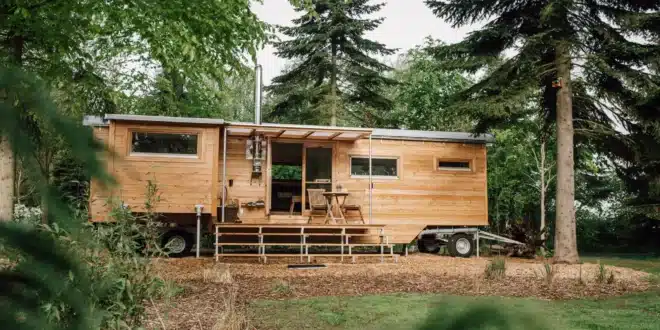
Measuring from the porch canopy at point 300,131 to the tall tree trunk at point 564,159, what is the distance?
152 inches

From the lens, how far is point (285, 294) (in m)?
7.18

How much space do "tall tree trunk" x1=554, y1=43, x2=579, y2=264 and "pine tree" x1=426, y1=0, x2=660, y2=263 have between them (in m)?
0.02

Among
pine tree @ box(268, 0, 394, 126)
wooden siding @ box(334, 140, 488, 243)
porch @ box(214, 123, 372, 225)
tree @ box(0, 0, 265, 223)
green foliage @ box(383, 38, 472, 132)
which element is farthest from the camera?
green foliage @ box(383, 38, 472, 132)

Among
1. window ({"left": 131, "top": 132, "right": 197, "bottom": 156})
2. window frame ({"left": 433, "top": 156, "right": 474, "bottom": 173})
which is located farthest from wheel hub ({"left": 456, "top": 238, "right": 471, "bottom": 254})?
window ({"left": 131, "top": 132, "right": 197, "bottom": 156})

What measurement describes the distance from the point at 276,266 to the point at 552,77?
→ 727cm

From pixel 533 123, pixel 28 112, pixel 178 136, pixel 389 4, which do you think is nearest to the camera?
pixel 28 112

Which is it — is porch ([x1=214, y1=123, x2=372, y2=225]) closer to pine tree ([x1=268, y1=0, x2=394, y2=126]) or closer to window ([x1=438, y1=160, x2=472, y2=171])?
window ([x1=438, y1=160, x2=472, y2=171])

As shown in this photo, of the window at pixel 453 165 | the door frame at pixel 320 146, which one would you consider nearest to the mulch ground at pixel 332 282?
the door frame at pixel 320 146

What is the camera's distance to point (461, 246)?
14297 millimetres

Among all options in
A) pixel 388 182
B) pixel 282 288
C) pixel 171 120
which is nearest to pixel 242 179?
pixel 171 120

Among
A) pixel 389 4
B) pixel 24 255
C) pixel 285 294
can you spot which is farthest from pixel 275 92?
pixel 24 255

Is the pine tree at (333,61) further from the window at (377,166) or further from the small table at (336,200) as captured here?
the small table at (336,200)

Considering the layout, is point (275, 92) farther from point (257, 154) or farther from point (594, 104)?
point (594, 104)

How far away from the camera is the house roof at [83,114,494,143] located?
1245cm
